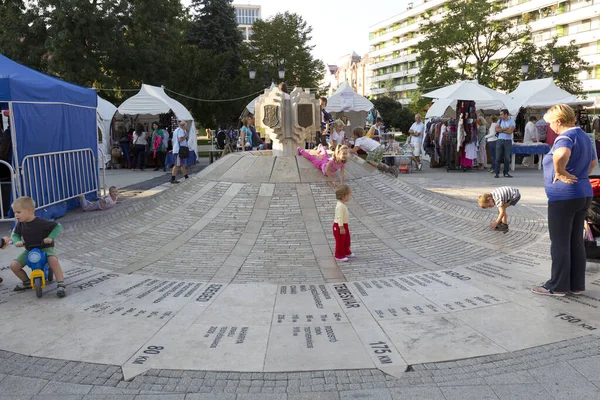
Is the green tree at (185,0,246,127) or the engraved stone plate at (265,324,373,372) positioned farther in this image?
the green tree at (185,0,246,127)

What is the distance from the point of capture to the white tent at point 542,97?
784 inches

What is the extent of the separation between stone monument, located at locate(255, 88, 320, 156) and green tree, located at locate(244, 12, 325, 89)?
35449 millimetres

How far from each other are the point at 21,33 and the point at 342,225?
29.2 m

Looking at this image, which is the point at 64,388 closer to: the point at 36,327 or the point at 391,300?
the point at 36,327

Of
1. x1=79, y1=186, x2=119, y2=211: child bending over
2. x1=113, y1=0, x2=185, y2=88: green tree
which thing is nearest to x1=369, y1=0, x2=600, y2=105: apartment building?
x1=113, y1=0, x2=185, y2=88: green tree

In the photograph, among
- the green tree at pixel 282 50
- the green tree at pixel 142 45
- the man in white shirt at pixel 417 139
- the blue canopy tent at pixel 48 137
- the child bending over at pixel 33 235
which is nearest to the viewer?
the child bending over at pixel 33 235

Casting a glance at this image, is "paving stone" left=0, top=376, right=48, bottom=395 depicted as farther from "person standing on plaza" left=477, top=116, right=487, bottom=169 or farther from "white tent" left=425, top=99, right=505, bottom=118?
"white tent" left=425, top=99, right=505, bottom=118

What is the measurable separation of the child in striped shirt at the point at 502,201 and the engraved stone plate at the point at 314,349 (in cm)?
456

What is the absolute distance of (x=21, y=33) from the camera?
28.9m

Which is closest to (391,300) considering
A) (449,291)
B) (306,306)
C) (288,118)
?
(449,291)

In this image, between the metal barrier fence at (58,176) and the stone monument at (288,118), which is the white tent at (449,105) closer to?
the stone monument at (288,118)

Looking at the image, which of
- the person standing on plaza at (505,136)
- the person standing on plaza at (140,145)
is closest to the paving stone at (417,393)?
the person standing on plaza at (505,136)

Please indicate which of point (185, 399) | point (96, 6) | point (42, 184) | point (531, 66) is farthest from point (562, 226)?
point (531, 66)

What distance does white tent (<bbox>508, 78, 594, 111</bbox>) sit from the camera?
1992 cm
